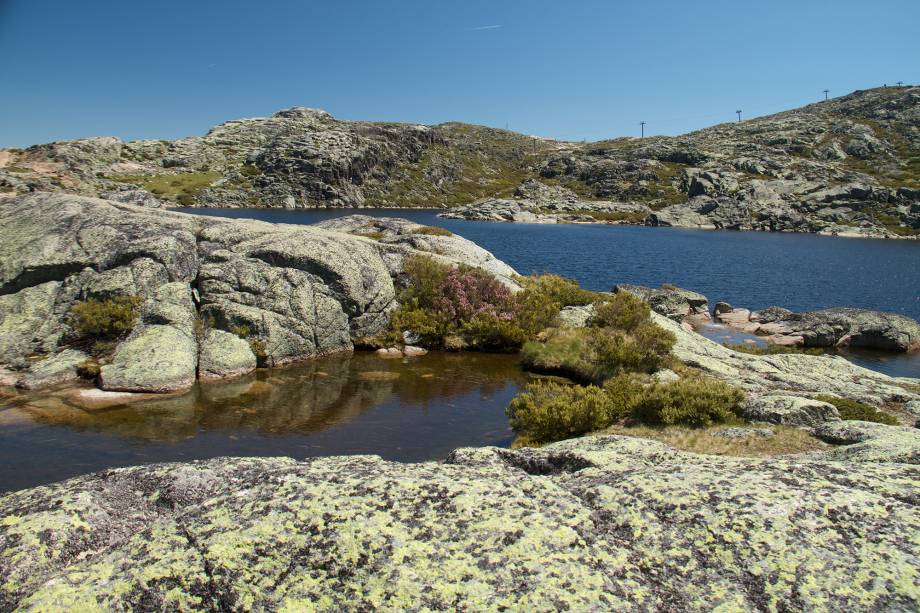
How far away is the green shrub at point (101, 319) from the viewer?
24688mm

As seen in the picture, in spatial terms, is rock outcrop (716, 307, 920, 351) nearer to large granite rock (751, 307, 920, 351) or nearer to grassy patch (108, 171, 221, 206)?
large granite rock (751, 307, 920, 351)

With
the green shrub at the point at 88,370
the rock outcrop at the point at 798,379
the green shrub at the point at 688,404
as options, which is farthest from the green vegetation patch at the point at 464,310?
the green shrub at the point at 88,370

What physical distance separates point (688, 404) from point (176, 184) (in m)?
201

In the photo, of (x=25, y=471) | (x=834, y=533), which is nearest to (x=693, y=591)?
(x=834, y=533)

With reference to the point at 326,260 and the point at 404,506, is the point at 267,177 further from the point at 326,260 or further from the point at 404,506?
the point at 404,506

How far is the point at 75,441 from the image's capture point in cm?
1742

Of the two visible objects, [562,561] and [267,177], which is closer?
[562,561]

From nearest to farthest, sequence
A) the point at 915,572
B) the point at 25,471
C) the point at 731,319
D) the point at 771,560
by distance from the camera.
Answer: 1. the point at 915,572
2. the point at 771,560
3. the point at 25,471
4. the point at 731,319

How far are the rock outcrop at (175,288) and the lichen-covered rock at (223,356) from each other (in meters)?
0.06

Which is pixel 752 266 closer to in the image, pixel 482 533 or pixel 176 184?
pixel 482 533

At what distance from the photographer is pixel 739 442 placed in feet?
49.6

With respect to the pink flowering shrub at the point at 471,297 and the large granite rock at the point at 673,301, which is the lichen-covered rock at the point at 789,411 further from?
the large granite rock at the point at 673,301

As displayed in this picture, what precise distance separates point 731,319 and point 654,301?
7639mm

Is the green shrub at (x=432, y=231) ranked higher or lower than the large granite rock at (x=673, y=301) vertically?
higher
